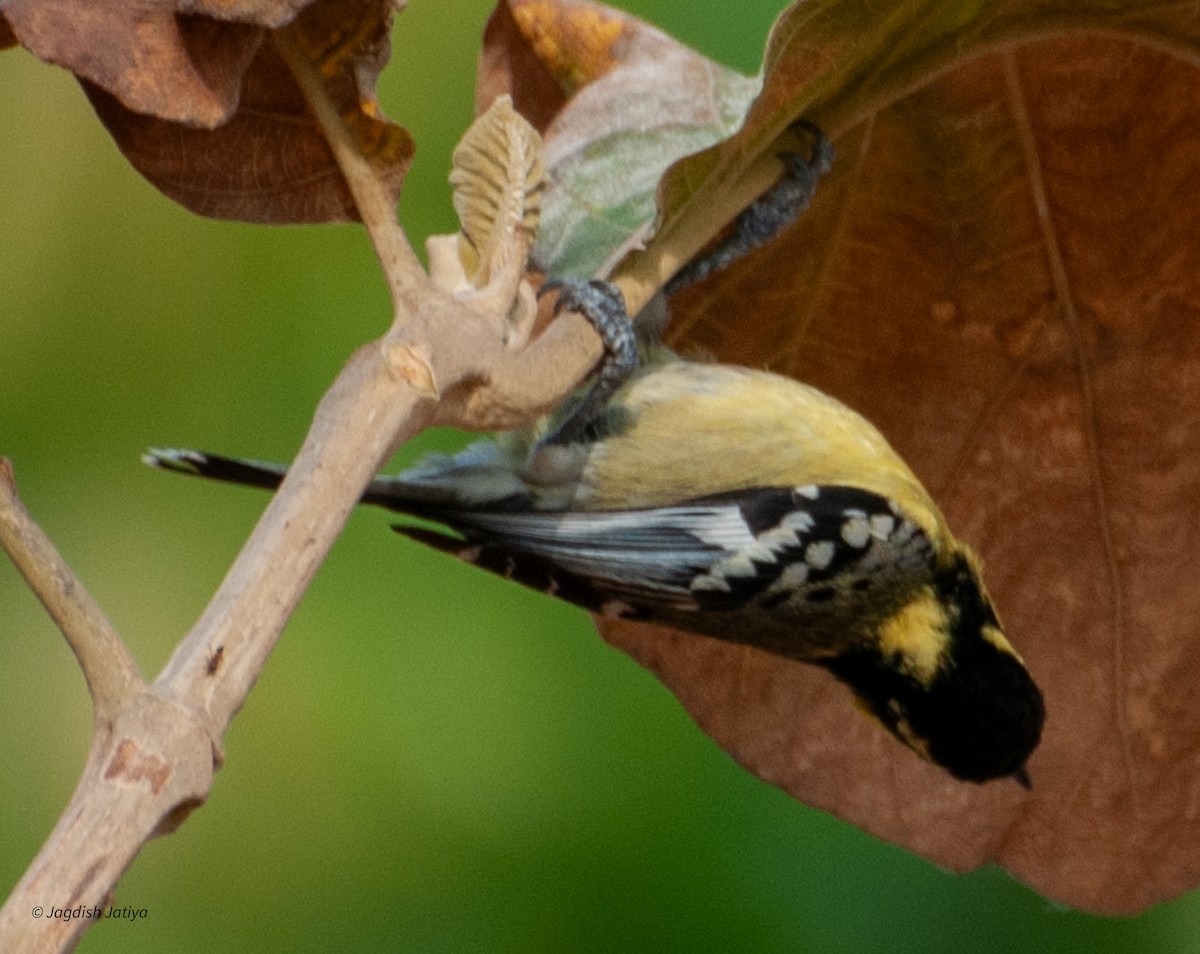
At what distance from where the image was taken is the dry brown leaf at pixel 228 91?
1.06 m

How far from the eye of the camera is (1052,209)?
1788mm

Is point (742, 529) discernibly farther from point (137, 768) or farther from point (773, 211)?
point (137, 768)

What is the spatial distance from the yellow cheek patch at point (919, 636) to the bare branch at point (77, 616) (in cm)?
125

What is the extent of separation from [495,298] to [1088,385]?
0.89 metres

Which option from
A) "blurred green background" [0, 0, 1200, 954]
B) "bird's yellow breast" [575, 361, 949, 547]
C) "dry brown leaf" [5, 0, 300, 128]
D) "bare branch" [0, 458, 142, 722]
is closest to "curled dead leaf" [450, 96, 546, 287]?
"dry brown leaf" [5, 0, 300, 128]

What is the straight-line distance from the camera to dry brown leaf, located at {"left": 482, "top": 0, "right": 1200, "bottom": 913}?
1728mm

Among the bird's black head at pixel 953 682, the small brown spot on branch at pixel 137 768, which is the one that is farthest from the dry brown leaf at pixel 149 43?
the bird's black head at pixel 953 682

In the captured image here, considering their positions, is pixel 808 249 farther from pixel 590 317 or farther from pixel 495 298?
pixel 495 298

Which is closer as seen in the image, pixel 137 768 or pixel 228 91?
pixel 137 768

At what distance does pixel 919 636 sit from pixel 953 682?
74mm

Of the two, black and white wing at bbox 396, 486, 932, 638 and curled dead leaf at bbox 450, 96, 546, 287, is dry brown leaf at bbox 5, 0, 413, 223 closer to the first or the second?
curled dead leaf at bbox 450, 96, 546, 287

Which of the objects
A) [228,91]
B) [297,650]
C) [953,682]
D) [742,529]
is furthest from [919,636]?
[228,91]

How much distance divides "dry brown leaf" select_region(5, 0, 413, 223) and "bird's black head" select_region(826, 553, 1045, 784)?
918 millimetres

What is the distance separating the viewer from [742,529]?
69.8 inches
